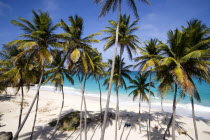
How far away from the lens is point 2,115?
1602 centimetres

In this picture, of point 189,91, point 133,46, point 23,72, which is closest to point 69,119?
point 23,72

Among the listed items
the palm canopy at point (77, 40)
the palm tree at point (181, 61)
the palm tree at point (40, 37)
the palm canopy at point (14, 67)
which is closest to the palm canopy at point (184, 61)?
the palm tree at point (181, 61)

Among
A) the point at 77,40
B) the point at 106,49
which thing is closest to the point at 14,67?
the point at 77,40

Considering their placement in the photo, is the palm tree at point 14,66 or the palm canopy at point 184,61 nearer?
the palm canopy at point 184,61

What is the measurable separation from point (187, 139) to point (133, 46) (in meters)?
11.7

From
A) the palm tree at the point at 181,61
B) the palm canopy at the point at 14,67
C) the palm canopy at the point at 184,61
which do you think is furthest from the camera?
the palm canopy at the point at 14,67

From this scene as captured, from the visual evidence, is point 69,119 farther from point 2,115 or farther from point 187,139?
point 187,139

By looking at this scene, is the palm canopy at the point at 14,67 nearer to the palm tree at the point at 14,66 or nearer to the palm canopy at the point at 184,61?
the palm tree at the point at 14,66

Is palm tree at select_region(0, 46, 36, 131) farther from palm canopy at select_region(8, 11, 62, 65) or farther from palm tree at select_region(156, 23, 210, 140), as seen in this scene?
palm tree at select_region(156, 23, 210, 140)

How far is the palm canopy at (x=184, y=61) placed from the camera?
21.3 ft

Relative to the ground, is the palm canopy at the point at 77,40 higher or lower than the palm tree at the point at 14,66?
higher

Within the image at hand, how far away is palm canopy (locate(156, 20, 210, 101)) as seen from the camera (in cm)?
650

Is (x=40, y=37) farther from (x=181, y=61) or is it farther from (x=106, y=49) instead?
(x=181, y=61)

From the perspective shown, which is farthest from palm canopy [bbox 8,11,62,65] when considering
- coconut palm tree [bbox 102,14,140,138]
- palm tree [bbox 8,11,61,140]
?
coconut palm tree [bbox 102,14,140,138]
